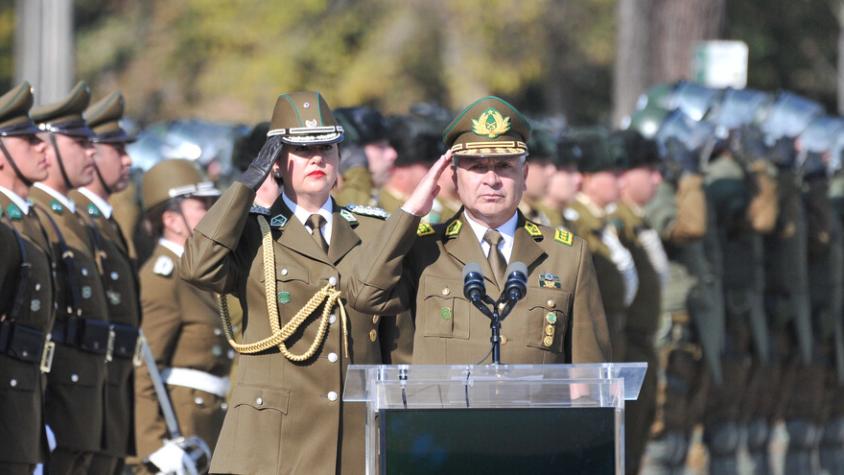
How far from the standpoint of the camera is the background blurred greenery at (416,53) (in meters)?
28.8

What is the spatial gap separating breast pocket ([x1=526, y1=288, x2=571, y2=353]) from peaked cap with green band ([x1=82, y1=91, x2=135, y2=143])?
4.26 metres

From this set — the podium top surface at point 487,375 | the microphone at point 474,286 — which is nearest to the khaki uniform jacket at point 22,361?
the podium top surface at point 487,375

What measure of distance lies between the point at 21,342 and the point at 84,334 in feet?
2.75

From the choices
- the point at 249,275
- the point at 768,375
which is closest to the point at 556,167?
the point at 768,375

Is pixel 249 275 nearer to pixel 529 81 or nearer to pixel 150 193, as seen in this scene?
pixel 150 193

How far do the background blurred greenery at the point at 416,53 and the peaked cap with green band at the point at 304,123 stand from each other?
21.2 meters

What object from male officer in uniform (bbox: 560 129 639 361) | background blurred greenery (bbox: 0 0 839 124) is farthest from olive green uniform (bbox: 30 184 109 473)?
background blurred greenery (bbox: 0 0 839 124)

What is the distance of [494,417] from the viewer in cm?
586

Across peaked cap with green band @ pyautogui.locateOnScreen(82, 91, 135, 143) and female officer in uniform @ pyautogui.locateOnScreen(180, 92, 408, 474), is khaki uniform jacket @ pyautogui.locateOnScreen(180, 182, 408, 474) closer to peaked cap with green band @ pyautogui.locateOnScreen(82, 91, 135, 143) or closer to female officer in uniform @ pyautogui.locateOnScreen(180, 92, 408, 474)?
female officer in uniform @ pyautogui.locateOnScreen(180, 92, 408, 474)

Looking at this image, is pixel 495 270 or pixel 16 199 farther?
pixel 16 199

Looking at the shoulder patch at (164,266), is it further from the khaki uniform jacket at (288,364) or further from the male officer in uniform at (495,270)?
the male officer in uniform at (495,270)

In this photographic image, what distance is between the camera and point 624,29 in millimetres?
19812

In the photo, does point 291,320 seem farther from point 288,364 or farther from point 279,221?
point 279,221

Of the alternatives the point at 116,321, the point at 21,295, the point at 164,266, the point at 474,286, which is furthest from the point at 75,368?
the point at 474,286
